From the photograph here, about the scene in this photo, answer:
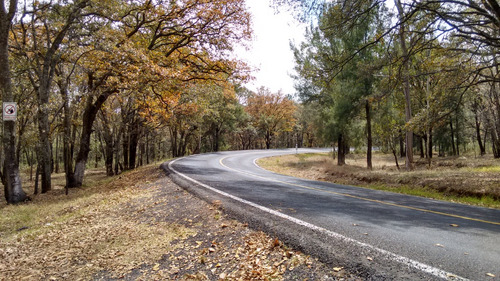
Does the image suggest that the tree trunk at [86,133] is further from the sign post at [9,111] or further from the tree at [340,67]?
the tree at [340,67]

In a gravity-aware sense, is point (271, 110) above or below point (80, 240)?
above

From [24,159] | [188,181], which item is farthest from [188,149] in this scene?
[188,181]

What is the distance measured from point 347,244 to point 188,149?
48.4 m

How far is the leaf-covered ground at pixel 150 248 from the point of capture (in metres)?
3.62

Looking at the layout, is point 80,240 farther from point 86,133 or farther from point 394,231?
point 86,133

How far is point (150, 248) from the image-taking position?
4.66m

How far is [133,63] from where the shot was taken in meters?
10.8

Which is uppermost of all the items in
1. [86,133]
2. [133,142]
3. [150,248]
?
[86,133]

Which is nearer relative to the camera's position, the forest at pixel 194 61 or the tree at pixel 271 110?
the forest at pixel 194 61

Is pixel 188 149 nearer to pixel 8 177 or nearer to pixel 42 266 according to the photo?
pixel 8 177

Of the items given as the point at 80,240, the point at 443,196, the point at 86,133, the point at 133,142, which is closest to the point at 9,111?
the point at 86,133

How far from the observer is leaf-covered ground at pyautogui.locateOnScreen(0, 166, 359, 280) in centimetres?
362

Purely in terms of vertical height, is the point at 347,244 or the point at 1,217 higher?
the point at 347,244

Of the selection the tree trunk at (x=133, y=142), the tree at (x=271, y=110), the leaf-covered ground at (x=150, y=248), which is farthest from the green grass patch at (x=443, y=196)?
the tree at (x=271, y=110)
